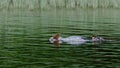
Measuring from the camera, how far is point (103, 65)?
929 inches

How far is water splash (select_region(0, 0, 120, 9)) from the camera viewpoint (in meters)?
82.1

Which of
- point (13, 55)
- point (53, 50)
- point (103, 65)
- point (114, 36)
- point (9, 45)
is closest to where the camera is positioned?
point (103, 65)

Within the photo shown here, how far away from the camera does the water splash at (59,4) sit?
269ft

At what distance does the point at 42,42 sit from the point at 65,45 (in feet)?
6.28

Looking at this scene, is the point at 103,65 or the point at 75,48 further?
the point at 75,48

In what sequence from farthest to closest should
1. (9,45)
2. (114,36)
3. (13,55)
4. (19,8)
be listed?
(19,8) < (114,36) < (9,45) < (13,55)

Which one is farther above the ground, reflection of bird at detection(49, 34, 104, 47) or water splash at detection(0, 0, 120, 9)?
water splash at detection(0, 0, 120, 9)

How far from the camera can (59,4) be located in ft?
285

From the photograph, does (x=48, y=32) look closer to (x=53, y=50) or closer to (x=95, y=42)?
(x=95, y=42)

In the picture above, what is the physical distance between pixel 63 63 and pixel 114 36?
13458mm

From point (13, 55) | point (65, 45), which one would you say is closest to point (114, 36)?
point (65, 45)

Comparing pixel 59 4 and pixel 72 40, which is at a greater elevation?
pixel 59 4

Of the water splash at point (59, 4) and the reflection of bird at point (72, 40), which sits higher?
the water splash at point (59, 4)

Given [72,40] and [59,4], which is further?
[59,4]
